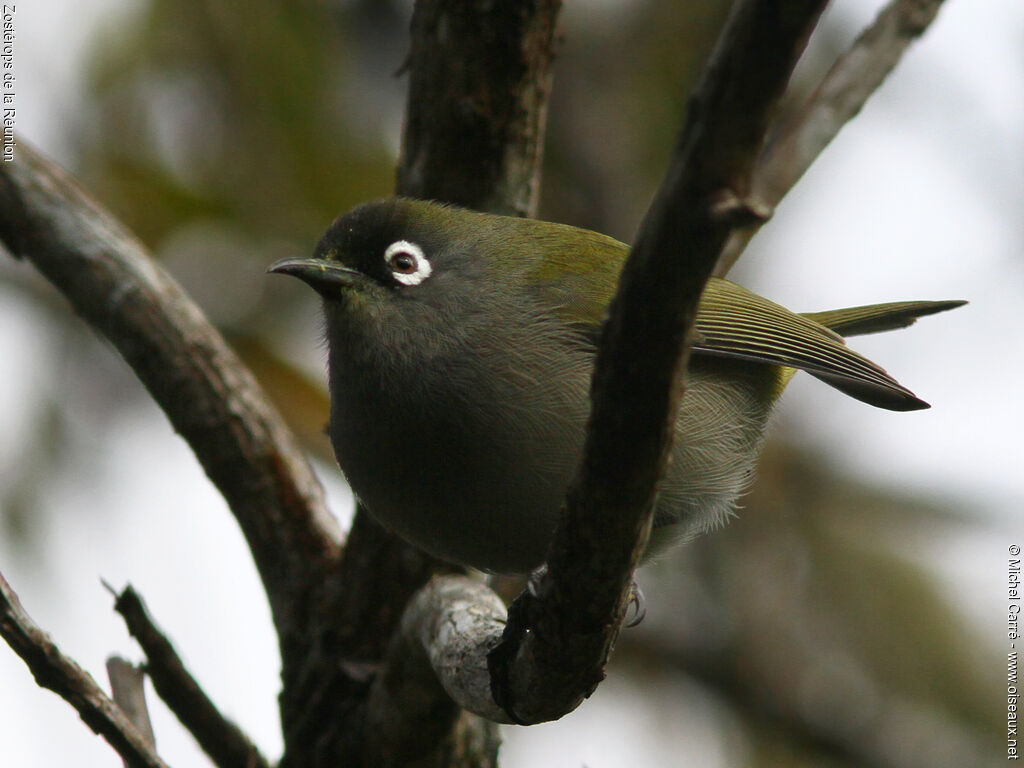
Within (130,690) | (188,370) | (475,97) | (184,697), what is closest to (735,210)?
(475,97)

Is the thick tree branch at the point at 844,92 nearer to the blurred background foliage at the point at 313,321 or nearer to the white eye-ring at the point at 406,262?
the white eye-ring at the point at 406,262

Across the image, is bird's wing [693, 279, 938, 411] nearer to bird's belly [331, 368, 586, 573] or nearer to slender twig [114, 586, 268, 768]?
bird's belly [331, 368, 586, 573]

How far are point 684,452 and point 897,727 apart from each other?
14.3ft

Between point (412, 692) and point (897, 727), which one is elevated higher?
point (412, 692)

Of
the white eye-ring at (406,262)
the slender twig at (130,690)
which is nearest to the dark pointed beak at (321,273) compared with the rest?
the white eye-ring at (406,262)

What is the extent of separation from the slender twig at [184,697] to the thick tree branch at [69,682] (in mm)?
786

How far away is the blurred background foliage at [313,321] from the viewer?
25.1 feet

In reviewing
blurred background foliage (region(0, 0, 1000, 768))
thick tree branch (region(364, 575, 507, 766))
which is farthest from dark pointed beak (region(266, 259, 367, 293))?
blurred background foliage (region(0, 0, 1000, 768))

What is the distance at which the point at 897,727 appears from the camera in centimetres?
714

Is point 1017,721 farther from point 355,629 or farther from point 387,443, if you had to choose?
point 387,443

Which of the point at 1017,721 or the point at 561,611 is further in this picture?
the point at 1017,721

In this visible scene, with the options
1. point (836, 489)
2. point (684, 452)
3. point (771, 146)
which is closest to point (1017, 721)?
point (836, 489)

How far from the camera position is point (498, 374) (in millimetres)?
3699

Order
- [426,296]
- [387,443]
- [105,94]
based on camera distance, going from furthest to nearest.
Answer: [105,94] → [426,296] → [387,443]
